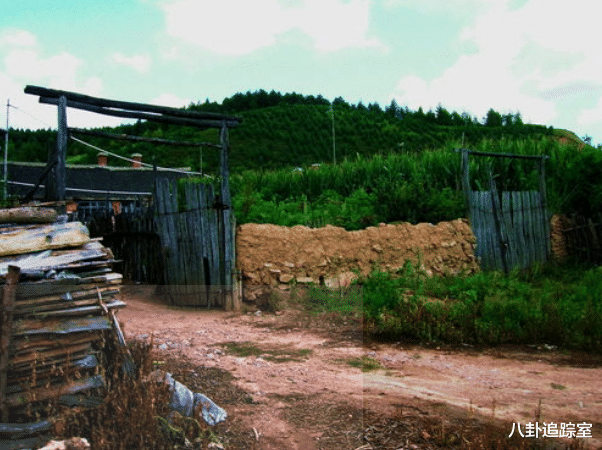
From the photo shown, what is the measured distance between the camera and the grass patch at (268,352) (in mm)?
5152

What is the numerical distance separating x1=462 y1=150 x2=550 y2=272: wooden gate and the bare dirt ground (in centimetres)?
443

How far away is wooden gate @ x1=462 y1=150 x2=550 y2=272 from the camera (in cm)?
961

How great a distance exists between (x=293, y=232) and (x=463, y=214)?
3.62 meters

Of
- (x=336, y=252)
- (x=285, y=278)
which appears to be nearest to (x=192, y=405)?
(x=285, y=278)

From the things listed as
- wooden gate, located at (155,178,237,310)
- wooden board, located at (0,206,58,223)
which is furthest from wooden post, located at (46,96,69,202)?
wooden board, located at (0,206,58,223)

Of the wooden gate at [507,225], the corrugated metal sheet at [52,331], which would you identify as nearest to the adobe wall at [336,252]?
the wooden gate at [507,225]

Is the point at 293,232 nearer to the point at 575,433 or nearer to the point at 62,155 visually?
the point at 62,155

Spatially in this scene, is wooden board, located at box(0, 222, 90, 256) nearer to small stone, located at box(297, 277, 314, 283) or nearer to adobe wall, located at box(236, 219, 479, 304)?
adobe wall, located at box(236, 219, 479, 304)

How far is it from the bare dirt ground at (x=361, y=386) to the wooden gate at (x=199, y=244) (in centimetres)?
106

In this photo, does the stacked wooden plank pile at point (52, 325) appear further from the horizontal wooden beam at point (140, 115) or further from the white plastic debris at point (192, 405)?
the horizontal wooden beam at point (140, 115)

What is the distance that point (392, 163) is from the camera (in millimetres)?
11883

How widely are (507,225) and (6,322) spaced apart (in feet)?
29.5

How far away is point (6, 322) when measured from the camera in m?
2.96

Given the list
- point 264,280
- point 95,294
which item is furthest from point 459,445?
point 264,280
